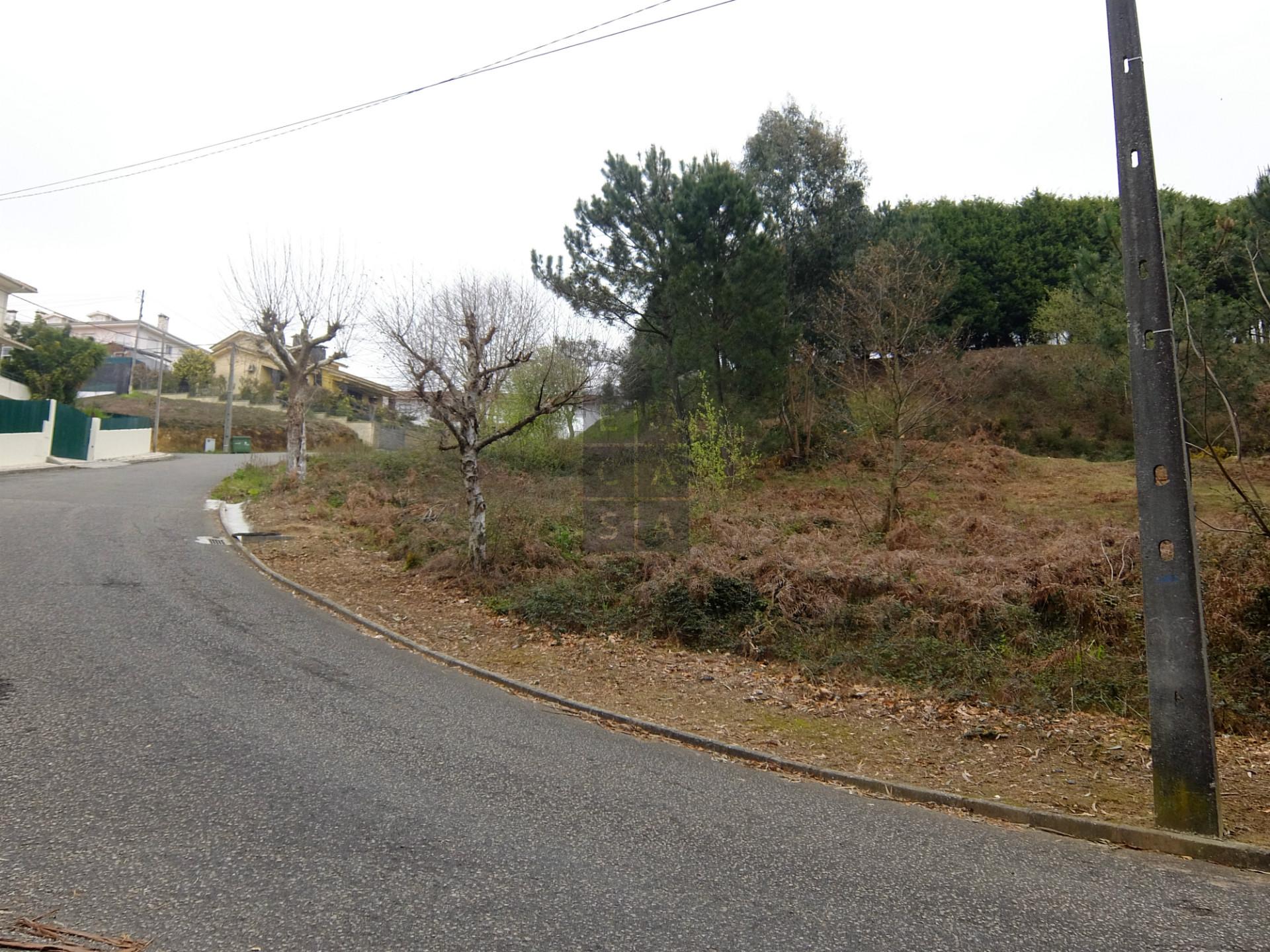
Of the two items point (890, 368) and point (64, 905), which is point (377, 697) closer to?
point (64, 905)

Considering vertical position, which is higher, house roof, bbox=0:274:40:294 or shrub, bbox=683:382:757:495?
house roof, bbox=0:274:40:294

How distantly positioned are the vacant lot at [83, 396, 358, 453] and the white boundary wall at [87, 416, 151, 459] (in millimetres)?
5469

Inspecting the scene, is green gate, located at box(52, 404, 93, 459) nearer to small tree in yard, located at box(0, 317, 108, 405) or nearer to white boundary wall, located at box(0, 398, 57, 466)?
white boundary wall, located at box(0, 398, 57, 466)

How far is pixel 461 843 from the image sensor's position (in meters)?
3.91

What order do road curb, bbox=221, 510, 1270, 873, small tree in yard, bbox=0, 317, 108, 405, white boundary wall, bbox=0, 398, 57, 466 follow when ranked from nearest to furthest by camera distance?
road curb, bbox=221, 510, 1270, 873, white boundary wall, bbox=0, 398, 57, 466, small tree in yard, bbox=0, 317, 108, 405

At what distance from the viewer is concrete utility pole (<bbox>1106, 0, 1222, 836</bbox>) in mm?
4281

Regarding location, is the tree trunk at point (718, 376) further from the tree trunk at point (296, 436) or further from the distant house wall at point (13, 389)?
the distant house wall at point (13, 389)

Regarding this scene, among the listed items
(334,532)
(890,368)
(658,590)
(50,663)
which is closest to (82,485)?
(334,532)

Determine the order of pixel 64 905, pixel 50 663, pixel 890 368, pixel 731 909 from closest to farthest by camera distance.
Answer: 1. pixel 64 905
2. pixel 731 909
3. pixel 50 663
4. pixel 890 368

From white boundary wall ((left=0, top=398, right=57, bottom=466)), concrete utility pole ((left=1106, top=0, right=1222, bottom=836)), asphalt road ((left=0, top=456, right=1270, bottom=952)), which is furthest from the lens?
white boundary wall ((left=0, top=398, right=57, bottom=466))

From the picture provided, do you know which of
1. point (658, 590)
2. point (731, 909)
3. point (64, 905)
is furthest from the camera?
point (658, 590)

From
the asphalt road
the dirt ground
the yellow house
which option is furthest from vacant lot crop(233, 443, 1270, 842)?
the yellow house

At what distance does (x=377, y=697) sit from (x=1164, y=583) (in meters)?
5.59

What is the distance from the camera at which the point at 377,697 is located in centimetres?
646
